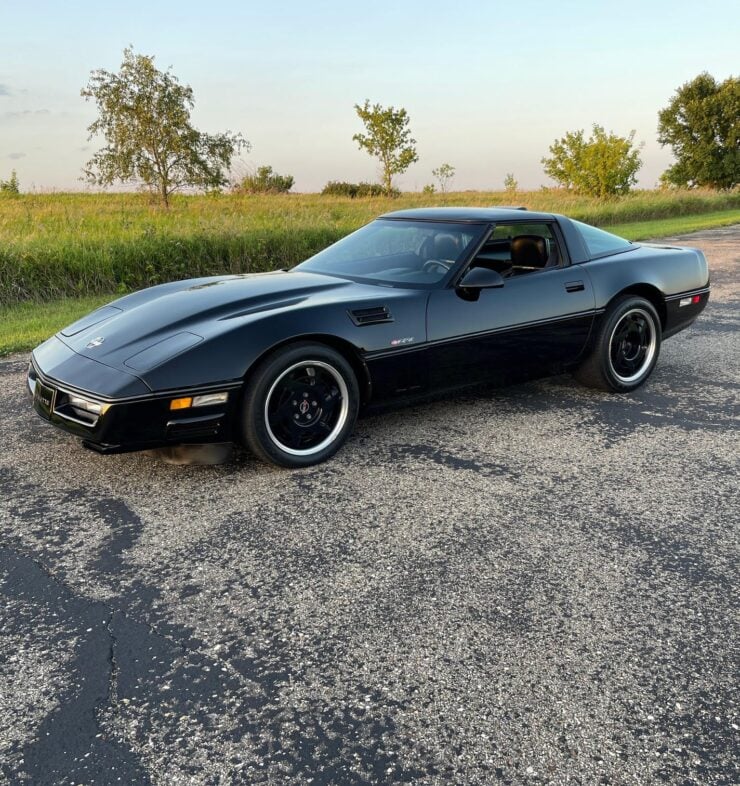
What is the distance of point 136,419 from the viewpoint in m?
A: 3.20

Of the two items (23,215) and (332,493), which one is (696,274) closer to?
(332,493)

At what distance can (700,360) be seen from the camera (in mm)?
5949

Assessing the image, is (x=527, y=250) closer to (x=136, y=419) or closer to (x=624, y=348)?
(x=624, y=348)

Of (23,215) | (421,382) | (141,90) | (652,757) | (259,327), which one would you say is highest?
(141,90)

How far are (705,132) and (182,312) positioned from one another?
54941 millimetres

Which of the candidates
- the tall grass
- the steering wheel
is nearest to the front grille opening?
the steering wheel

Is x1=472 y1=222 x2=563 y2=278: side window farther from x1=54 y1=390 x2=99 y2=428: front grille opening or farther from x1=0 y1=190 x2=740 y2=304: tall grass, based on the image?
x1=0 y1=190 x2=740 y2=304: tall grass

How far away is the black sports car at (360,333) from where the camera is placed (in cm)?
333

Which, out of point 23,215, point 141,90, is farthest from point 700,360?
point 141,90

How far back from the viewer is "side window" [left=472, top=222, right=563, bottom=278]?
4.60 meters

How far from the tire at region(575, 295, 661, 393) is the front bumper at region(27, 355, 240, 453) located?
2.62 meters

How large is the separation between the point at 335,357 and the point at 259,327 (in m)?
0.42

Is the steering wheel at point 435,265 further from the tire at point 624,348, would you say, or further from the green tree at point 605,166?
the green tree at point 605,166

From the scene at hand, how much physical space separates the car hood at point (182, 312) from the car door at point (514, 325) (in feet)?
1.51
